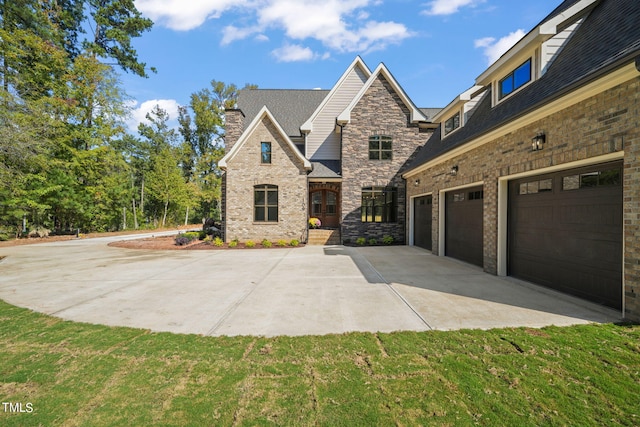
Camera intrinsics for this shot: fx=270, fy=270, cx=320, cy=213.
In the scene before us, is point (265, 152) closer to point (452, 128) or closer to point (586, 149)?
point (452, 128)

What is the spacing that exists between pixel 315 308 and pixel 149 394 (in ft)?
9.20

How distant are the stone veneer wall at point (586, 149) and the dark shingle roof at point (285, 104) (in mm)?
13132

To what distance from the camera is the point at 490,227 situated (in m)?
7.66

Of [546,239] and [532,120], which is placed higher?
[532,120]

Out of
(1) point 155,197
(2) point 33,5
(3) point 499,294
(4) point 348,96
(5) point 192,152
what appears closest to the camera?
(3) point 499,294

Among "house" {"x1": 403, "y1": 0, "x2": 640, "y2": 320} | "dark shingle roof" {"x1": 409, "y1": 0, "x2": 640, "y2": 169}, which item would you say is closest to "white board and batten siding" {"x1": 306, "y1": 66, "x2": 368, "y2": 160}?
"house" {"x1": 403, "y1": 0, "x2": 640, "y2": 320}

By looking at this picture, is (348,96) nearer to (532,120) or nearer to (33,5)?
(532,120)

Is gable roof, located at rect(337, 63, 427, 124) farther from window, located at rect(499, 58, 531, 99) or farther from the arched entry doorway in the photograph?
window, located at rect(499, 58, 531, 99)

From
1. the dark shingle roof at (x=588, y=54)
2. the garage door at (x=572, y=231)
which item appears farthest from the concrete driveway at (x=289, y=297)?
the dark shingle roof at (x=588, y=54)

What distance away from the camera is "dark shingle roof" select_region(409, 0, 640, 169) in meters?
4.46

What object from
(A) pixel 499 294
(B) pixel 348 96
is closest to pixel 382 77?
(B) pixel 348 96

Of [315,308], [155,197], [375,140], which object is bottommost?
[315,308]

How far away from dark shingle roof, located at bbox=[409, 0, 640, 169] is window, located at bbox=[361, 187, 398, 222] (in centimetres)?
757

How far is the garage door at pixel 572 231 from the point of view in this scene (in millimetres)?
4648
